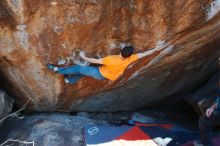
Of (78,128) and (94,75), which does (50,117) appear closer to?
(78,128)

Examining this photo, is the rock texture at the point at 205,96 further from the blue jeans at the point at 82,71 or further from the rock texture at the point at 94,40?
the blue jeans at the point at 82,71

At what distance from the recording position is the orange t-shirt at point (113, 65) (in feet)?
19.4

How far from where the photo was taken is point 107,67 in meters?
6.01

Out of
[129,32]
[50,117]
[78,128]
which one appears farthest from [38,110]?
[129,32]

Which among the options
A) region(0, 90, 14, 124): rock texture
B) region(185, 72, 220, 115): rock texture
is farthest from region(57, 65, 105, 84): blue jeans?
region(185, 72, 220, 115): rock texture

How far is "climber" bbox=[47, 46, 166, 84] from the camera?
591 centimetres

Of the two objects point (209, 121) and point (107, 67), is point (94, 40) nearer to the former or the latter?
point (107, 67)

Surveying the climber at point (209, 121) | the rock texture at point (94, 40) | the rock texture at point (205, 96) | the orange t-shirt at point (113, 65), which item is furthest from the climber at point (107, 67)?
the rock texture at point (205, 96)

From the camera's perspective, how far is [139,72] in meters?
6.80

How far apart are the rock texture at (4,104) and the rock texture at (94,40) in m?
0.18

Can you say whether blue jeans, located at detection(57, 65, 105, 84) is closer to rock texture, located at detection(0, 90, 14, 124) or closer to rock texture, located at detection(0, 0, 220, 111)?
rock texture, located at detection(0, 0, 220, 111)

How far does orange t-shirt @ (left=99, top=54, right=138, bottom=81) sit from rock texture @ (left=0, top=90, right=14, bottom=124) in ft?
5.57

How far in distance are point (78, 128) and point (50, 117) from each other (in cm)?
56

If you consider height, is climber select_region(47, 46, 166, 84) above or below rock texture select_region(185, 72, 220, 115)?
above
